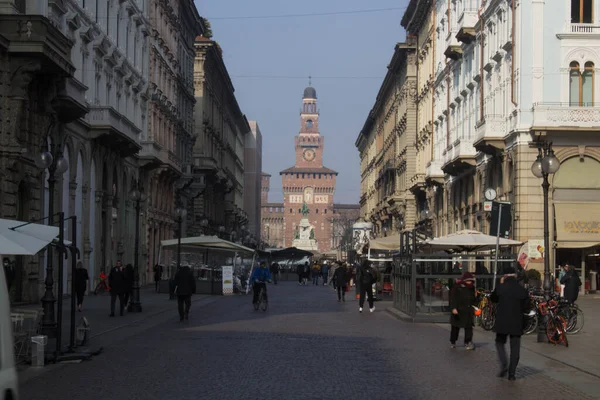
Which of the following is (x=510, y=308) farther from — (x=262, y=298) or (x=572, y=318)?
(x=262, y=298)

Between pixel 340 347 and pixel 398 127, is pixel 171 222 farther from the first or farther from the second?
pixel 340 347

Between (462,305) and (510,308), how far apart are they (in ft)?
16.5

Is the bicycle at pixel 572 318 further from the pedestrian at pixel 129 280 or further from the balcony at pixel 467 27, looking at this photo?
the balcony at pixel 467 27

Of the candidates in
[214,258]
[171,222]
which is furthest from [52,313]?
[171,222]

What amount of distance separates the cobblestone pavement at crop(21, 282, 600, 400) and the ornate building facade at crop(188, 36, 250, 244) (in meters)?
49.3

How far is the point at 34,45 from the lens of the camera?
3297 cm

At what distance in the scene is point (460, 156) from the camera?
5375 centimetres

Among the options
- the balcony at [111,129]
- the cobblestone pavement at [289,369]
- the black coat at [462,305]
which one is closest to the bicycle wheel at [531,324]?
the cobblestone pavement at [289,369]

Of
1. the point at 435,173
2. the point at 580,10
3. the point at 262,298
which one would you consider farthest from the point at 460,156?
the point at 262,298

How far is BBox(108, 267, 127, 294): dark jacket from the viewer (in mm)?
32312

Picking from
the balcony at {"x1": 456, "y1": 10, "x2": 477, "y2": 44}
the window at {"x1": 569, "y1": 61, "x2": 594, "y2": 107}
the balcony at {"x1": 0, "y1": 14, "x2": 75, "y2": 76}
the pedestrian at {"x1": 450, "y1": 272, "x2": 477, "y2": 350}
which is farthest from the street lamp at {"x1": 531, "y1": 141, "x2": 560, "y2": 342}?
the balcony at {"x1": 456, "y1": 10, "x2": 477, "y2": 44}

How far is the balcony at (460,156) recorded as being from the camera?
53.8 m

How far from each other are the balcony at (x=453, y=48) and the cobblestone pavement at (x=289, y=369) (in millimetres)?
32911

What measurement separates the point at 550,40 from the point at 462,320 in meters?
25.8
